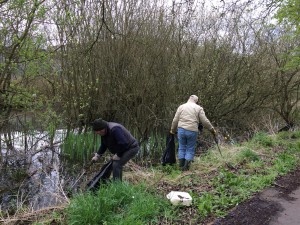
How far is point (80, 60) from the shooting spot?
10.4 meters

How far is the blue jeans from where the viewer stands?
6.66 metres

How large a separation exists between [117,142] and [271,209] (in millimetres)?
2536

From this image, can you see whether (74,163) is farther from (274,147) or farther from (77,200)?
(274,147)

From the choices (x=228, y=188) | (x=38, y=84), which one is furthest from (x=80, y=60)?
(x=228, y=188)

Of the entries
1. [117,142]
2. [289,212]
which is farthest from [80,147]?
[289,212]

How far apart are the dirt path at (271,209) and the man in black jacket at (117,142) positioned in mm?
1941

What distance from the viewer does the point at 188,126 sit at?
6.59m

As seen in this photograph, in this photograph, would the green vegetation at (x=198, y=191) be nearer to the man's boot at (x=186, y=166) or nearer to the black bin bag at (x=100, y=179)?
the man's boot at (x=186, y=166)

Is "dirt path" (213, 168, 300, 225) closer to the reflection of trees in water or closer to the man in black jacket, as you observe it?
the man in black jacket

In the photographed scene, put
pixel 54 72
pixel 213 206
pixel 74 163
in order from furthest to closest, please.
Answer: pixel 54 72 < pixel 74 163 < pixel 213 206

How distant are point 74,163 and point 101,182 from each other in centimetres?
448

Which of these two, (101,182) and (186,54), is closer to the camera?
(101,182)

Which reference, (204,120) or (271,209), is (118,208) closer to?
(271,209)

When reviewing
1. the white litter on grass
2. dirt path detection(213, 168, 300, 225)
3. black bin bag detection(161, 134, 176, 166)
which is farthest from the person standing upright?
the white litter on grass
